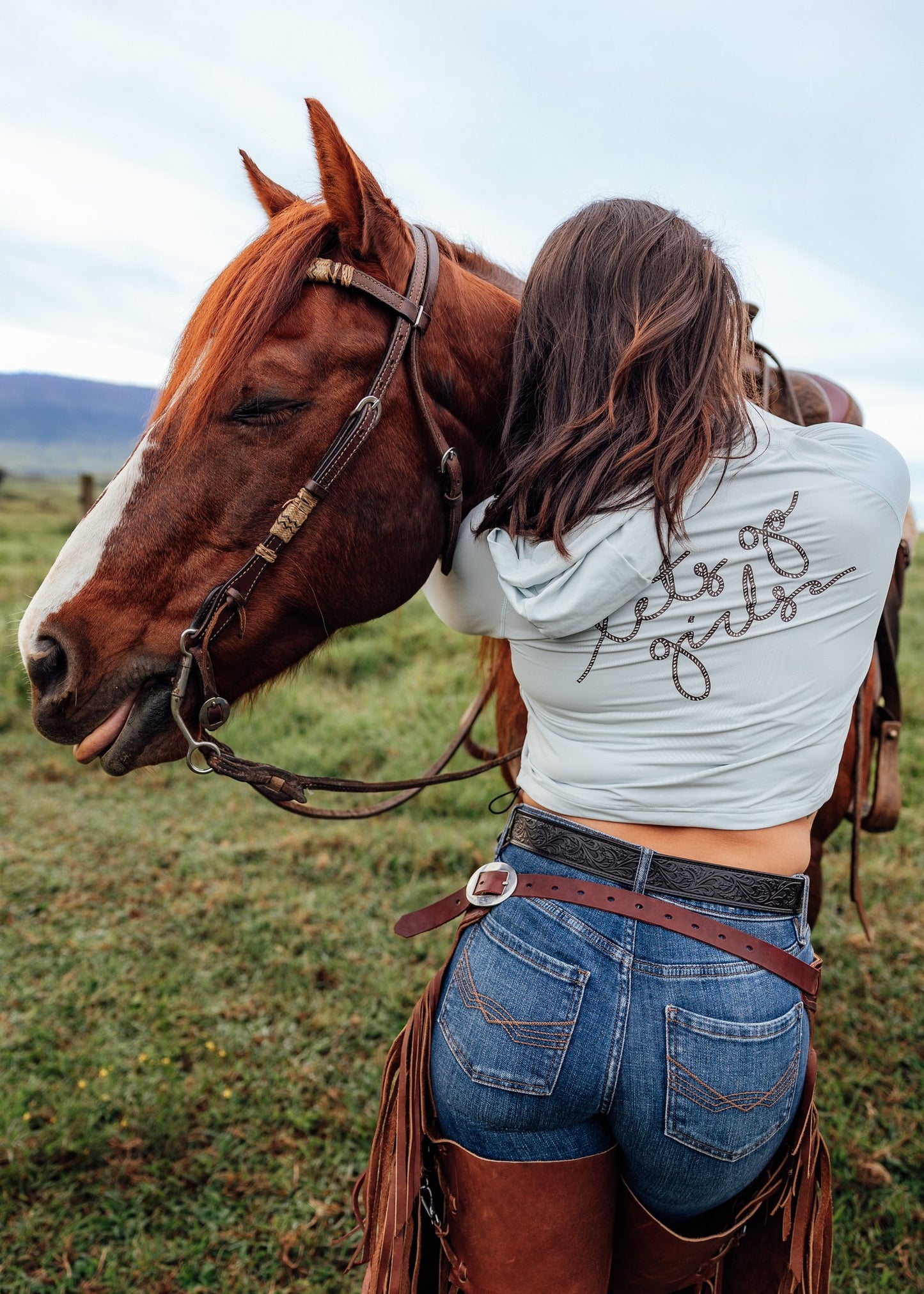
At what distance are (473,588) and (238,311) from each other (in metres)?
0.59

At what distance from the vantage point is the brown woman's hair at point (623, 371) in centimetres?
116

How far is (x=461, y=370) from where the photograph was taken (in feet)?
4.89

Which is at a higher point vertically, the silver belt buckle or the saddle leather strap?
the saddle leather strap

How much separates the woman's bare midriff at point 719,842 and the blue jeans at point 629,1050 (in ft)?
0.16

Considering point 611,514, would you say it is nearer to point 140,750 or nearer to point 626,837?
point 626,837

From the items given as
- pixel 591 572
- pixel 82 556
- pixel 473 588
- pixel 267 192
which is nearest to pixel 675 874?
pixel 591 572

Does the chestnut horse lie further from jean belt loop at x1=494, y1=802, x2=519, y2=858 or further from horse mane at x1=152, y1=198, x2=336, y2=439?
jean belt loop at x1=494, y1=802, x2=519, y2=858

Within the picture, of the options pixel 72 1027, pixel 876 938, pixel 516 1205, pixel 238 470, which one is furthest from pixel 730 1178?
pixel 876 938

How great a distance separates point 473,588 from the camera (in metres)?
1.46

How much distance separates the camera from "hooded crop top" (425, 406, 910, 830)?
116 centimetres

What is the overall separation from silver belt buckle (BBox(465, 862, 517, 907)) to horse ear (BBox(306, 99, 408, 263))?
3.36ft

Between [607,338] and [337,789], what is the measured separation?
1.02m

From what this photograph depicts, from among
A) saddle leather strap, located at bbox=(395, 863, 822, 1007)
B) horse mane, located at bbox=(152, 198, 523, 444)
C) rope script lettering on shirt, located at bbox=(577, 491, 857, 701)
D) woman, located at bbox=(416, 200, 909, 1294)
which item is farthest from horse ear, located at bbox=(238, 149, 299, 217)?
saddle leather strap, located at bbox=(395, 863, 822, 1007)

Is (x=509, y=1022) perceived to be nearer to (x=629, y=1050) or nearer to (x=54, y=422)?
(x=629, y=1050)
